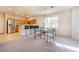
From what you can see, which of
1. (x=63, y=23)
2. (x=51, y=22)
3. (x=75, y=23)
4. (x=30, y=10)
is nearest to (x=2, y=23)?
(x=30, y=10)

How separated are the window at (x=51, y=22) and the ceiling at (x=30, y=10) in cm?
26

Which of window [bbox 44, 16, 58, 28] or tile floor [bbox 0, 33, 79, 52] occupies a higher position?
window [bbox 44, 16, 58, 28]

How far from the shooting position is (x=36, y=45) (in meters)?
3.74

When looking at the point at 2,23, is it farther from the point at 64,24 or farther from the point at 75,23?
the point at 75,23

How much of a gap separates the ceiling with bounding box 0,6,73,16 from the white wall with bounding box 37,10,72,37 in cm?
21

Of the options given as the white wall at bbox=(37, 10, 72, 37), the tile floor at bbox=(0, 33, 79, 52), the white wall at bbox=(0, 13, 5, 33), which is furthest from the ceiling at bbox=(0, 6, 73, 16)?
the tile floor at bbox=(0, 33, 79, 52)

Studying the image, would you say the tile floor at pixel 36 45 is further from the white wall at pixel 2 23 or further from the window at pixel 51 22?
the window at pixel 51 22

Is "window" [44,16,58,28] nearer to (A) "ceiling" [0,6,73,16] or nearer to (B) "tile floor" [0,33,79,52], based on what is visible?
(A) "ceiling" [0,6,73,16]

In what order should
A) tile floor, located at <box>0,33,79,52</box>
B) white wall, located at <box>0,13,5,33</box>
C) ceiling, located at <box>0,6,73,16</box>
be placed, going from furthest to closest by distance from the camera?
1. white wall, located at <box>0,13,5,33</box>
2. tile floor, located at <box>0,33,79,52</box>
3. ceiling, located at <box>0,6,73,16</box>

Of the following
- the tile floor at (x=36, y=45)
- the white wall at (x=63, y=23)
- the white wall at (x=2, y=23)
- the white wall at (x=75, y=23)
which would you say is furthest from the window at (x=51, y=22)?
the white wall at (x=2, y=23)

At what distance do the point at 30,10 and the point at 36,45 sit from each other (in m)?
1.27

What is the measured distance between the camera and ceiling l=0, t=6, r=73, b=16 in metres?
3.44

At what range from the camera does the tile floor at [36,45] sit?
3.66 meters

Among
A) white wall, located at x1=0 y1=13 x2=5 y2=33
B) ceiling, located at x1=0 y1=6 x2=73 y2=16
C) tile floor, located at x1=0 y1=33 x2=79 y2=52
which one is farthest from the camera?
white wall, located at x1=0 y1=13 x2=5 y2=33
